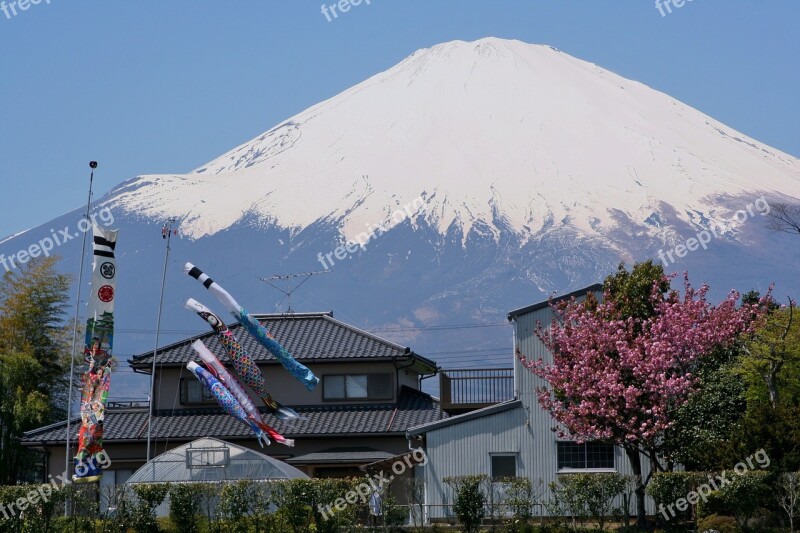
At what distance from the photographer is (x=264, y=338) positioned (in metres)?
45.1

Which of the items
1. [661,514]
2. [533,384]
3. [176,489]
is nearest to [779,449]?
[661,514]

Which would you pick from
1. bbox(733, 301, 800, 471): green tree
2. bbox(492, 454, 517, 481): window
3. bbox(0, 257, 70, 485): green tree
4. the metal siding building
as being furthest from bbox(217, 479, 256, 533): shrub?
bbox(0, 257, 70, 485): green tree

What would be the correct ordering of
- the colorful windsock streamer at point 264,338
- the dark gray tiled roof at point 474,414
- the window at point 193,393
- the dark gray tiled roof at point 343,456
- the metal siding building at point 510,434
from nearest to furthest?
the metal siding building at point 510,434 → the dark gray tiled roof at point 474,414 → the dark gray tiled roof at point 343,456 → the colorful windsock streamer at point 264,338 → the window at point 193,393

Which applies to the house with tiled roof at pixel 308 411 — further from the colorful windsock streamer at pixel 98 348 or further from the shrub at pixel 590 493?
the shrub at pixel 590 493

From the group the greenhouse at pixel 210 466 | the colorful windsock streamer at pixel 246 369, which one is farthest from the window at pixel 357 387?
the greenhouse at pixel 210 466

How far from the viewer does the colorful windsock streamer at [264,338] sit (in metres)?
44.0

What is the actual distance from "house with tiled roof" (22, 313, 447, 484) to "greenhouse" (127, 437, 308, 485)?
15.6 feet

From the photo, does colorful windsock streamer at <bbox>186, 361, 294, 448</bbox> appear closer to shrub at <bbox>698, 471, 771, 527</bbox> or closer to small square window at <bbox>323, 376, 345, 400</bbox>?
small square window at <bbox>323, 376, 345, 400</bbox>

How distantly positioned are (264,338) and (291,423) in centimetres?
325

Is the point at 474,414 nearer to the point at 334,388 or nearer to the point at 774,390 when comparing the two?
the point at 334,388

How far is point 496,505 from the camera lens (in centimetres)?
3162

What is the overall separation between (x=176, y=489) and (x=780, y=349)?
15.8 m

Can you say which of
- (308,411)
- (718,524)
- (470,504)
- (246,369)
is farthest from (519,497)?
(246,369)

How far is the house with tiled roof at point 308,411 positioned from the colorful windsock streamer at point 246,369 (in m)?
0.36
